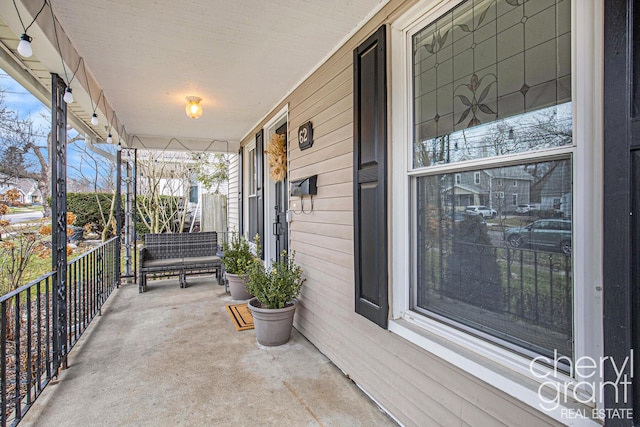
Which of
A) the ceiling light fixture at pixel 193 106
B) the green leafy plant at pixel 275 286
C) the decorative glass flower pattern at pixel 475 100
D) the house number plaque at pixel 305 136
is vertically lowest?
the green leafy plant at pixel 275 286

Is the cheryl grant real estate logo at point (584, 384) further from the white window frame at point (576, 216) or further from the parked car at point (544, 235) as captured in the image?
the parked car at point (544, 235)

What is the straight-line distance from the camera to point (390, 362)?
2.07 meters

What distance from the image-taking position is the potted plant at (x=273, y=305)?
3010 mm

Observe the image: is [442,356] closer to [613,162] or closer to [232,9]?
[613,162]

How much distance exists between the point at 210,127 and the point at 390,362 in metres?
4.69

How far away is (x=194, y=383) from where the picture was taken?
243cm

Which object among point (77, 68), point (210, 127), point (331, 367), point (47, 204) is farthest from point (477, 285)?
point (210, 127)

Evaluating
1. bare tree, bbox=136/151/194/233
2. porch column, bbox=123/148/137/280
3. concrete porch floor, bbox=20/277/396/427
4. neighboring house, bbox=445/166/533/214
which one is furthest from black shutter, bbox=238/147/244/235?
neighboring house, bbox=445/166/533/214

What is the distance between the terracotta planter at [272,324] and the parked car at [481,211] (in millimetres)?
1969

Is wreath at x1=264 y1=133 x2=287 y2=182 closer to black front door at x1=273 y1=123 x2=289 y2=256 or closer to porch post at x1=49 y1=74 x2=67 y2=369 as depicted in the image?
black front door at x1=273 y1=123 x2=289 y2=256

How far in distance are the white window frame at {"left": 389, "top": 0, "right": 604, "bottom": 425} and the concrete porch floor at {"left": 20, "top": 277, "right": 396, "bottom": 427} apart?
0.79 metres

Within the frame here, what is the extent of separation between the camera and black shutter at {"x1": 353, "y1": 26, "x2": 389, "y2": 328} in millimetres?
2059

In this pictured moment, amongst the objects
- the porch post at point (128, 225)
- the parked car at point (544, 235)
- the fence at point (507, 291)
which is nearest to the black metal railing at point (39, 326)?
the porch post at point (128, 225)

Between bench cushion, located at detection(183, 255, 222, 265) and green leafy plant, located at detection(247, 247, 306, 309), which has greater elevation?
green leafy plant, located at detection(247, 247, 306, 309)
